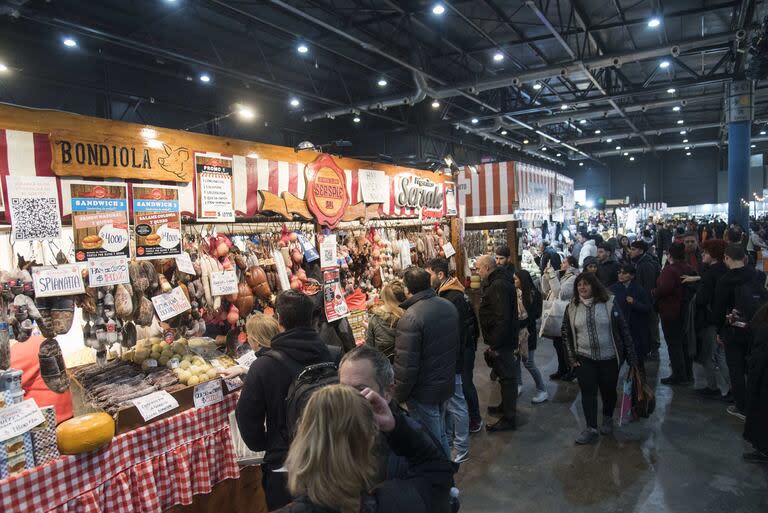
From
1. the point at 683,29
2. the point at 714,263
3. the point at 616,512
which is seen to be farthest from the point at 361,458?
the point at 683,29

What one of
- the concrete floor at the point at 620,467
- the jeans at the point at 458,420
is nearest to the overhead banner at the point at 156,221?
the jeans at the point at 458,420

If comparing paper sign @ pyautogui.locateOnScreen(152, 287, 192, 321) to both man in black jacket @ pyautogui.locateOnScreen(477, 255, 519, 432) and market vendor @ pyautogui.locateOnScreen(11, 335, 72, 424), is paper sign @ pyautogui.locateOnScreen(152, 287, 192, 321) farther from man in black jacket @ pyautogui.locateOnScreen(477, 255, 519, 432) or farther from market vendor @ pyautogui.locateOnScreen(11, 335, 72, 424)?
man in black jacket @ pyautogui.locateOnScreen(477, 255, 519, 432)

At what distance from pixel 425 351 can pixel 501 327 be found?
123 cm

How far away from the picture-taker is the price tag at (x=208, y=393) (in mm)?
2859

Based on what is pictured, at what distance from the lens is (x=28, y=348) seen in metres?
2.75

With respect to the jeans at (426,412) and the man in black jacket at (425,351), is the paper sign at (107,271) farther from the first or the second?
the jeans at (426,412)

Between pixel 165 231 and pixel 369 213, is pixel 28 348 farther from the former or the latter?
pixel 369 213

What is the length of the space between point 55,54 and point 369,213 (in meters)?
6.90

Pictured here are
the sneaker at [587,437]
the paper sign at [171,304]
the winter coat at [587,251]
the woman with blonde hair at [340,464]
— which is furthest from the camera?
the winter coat at [587,251]

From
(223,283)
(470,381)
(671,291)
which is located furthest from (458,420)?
(671,291)

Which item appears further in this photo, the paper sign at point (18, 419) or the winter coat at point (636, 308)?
the winter coat at point (636, 308)

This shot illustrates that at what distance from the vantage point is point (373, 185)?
512cm

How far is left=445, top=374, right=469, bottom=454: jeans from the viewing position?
12.3 feet

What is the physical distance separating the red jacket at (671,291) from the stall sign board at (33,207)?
5572 millimetres
